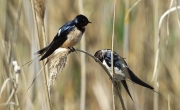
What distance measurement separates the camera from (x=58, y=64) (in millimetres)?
889

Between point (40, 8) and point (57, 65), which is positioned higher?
point (40, 8)

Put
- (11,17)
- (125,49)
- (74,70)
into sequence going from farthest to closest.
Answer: (74,70)
(11,17)
(125,49)

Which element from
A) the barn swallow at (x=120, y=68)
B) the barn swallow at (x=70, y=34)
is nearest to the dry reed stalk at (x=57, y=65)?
the barn swallow at (x=70, y=34)

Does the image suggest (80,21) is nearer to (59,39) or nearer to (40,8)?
(59,39)

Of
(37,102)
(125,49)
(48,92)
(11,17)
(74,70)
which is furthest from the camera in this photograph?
(74,70)

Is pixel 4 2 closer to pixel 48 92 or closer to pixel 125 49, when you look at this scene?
pixel 125 49

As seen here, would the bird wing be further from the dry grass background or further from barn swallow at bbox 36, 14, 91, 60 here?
the dry grass background

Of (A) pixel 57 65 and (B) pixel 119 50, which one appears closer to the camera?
(A) pixel 57 65

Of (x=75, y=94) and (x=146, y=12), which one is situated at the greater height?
(x=146, y=12)


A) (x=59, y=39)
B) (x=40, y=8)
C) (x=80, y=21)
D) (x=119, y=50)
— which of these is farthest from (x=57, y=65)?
(x=119, y=50)

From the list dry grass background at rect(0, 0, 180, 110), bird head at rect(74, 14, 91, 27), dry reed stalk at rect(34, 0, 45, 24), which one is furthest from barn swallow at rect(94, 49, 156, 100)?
dry reed stalk at rect(34, 0, 45, 24)

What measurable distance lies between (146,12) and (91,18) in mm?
353

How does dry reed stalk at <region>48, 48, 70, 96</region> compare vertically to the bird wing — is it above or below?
below

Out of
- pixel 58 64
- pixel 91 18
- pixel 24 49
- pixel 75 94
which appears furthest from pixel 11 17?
pixel 58 64
